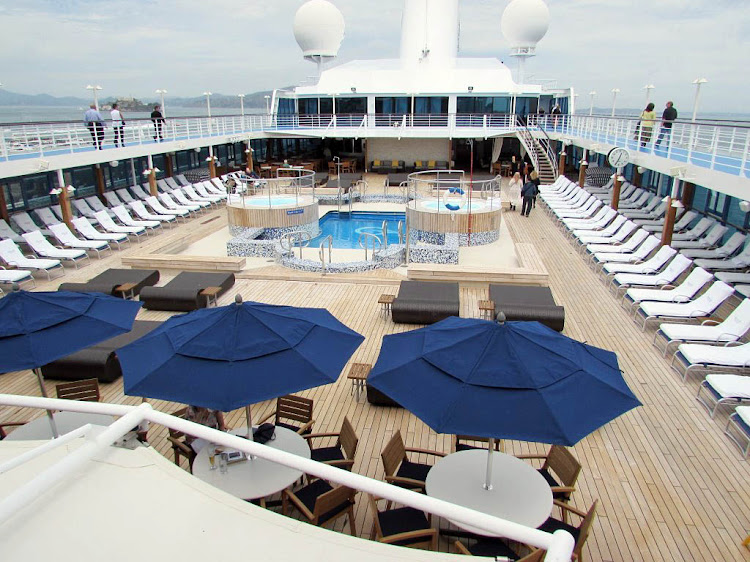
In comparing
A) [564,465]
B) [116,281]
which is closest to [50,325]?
[564,465]

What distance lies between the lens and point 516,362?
3215mm

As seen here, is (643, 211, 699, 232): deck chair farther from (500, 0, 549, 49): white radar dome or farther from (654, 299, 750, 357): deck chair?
(500, 0, 549, 49): white radar dome

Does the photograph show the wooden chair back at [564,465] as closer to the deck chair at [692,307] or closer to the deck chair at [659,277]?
the deck chair at [692,307]

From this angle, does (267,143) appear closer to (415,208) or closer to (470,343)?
(415,208)

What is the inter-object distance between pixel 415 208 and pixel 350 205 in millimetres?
4616

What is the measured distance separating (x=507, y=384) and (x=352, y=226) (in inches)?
522

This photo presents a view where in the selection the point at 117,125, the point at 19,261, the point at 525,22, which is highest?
the point at 525,22

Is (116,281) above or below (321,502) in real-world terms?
below

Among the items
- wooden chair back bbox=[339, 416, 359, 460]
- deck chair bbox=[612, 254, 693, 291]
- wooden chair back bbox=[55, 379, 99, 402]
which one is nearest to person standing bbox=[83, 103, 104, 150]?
wooden chair back bbox=[55, 379, 99, 402]

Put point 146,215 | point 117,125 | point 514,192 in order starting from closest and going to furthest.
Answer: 1. point 146,215
2. point 117,125
3. point 514,192

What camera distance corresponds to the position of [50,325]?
4.39 meters

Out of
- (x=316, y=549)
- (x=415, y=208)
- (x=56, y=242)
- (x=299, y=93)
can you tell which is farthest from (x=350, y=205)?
(x=316, y=549)

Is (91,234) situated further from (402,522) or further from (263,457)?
(263,457)

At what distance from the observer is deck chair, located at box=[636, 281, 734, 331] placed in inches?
274
